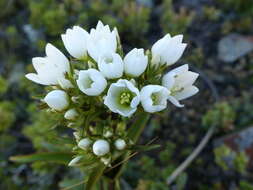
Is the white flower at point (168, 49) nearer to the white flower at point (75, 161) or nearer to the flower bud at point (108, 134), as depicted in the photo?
the flower bud at point (108, 134)

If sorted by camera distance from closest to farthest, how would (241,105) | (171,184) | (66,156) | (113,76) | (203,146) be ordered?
(113,76) < (66,156) < (171,184) < (203,146) < (241,105)

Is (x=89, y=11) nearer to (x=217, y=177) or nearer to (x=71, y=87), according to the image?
(x=217, y=177)

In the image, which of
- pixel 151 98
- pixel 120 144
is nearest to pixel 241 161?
pixel 120 144

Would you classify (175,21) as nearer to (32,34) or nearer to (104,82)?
(32,34)

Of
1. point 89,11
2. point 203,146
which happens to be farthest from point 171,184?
point 89,11

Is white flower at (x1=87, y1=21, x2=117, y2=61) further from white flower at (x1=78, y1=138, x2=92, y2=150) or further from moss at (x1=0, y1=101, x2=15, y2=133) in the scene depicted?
moss at (x1=0, y1=101, x2=15, y2=133)

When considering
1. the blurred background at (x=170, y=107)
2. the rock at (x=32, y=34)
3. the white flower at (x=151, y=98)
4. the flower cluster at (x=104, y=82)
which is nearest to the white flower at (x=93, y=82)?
the flower cluster at (x=104, y=82)
